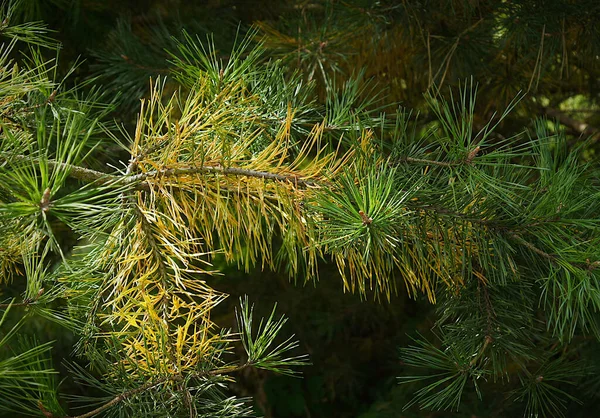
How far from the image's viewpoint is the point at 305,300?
7.00 feet

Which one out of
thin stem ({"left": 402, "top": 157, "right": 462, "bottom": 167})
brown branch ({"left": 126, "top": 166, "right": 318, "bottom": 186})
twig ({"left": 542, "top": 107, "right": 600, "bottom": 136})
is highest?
thin stem ({"left": 402, "top": 157, "right": 462, "bottom": 167})

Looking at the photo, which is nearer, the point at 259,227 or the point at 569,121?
the point at 259,227

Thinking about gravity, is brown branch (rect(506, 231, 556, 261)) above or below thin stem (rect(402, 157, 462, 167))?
below

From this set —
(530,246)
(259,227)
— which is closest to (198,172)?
(259,227)

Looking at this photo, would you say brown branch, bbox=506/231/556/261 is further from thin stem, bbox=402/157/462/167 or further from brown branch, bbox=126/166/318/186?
brown branch, bbox=126/166/318/186

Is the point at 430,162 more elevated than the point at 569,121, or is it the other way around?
the point at 430,162

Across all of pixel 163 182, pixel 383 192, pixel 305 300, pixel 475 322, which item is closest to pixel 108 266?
pixel 163 182

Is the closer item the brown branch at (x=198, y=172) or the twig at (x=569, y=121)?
the brown branch at (x=198, y=172)

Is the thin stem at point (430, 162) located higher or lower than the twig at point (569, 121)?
higher

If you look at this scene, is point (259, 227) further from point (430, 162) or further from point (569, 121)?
point (569, 121)

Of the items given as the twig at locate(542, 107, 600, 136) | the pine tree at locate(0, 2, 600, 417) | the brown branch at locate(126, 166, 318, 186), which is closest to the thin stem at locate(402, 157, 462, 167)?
the pine tree at locate(0, 2, 600, 417)

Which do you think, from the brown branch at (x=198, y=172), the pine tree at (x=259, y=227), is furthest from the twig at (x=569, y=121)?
the brown branch at (x=198, y=172)

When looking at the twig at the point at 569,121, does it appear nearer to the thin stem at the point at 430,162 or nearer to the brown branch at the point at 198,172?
the thin stem at the point at 430,162

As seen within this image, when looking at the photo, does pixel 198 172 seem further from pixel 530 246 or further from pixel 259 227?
pixel 530 246
